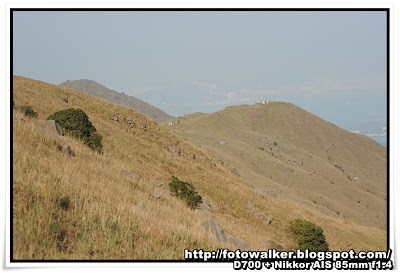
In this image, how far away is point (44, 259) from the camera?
4.48 meters

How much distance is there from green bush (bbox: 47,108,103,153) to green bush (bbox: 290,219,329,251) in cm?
1266

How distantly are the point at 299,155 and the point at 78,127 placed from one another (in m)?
82.7

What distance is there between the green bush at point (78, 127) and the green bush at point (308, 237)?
12656mm

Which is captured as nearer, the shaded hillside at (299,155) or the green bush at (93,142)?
the green bush at (93,142)

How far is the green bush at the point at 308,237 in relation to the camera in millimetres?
16641

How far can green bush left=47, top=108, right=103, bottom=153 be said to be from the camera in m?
16.4

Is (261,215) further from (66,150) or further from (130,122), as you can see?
(130,122)

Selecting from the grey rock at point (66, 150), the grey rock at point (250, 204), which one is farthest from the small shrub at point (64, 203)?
the grey rock at point (250, 204)

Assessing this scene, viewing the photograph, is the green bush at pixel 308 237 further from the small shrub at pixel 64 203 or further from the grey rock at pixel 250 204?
the small shrub at pixel 64 203

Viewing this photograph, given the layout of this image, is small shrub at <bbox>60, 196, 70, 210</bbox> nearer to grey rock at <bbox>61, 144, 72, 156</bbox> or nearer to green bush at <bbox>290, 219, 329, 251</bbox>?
grey rock at <bbox>61, 144, 72, 156</bbox>
